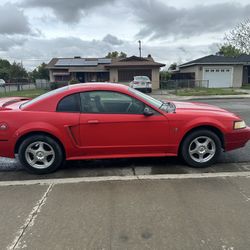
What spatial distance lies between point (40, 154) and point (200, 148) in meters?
2.67

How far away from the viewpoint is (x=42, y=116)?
4.38 m

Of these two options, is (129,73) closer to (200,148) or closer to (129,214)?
(200,148)

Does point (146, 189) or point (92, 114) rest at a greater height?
point (92, 114)

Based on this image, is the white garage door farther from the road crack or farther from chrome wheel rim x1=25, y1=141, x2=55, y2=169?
the road crack

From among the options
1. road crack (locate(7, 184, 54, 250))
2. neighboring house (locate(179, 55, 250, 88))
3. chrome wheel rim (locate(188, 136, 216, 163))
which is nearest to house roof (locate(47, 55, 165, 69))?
neighboring house (locate(179, 55, 250, 88))

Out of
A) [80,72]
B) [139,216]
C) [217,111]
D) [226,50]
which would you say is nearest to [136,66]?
[80,72]

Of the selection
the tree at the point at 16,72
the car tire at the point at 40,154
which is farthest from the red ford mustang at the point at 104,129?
the tree at the point at 16,72

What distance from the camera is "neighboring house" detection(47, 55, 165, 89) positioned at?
3139 cm

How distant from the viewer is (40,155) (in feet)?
14.6

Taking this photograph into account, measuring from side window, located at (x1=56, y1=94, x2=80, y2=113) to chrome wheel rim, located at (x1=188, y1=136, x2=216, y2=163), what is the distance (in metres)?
2.02

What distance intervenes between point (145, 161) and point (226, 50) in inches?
1517

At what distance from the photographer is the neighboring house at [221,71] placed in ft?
101

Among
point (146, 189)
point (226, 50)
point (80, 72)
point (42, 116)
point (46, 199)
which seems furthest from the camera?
point (226, 50)

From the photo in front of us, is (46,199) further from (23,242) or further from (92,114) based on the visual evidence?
(92,114)
